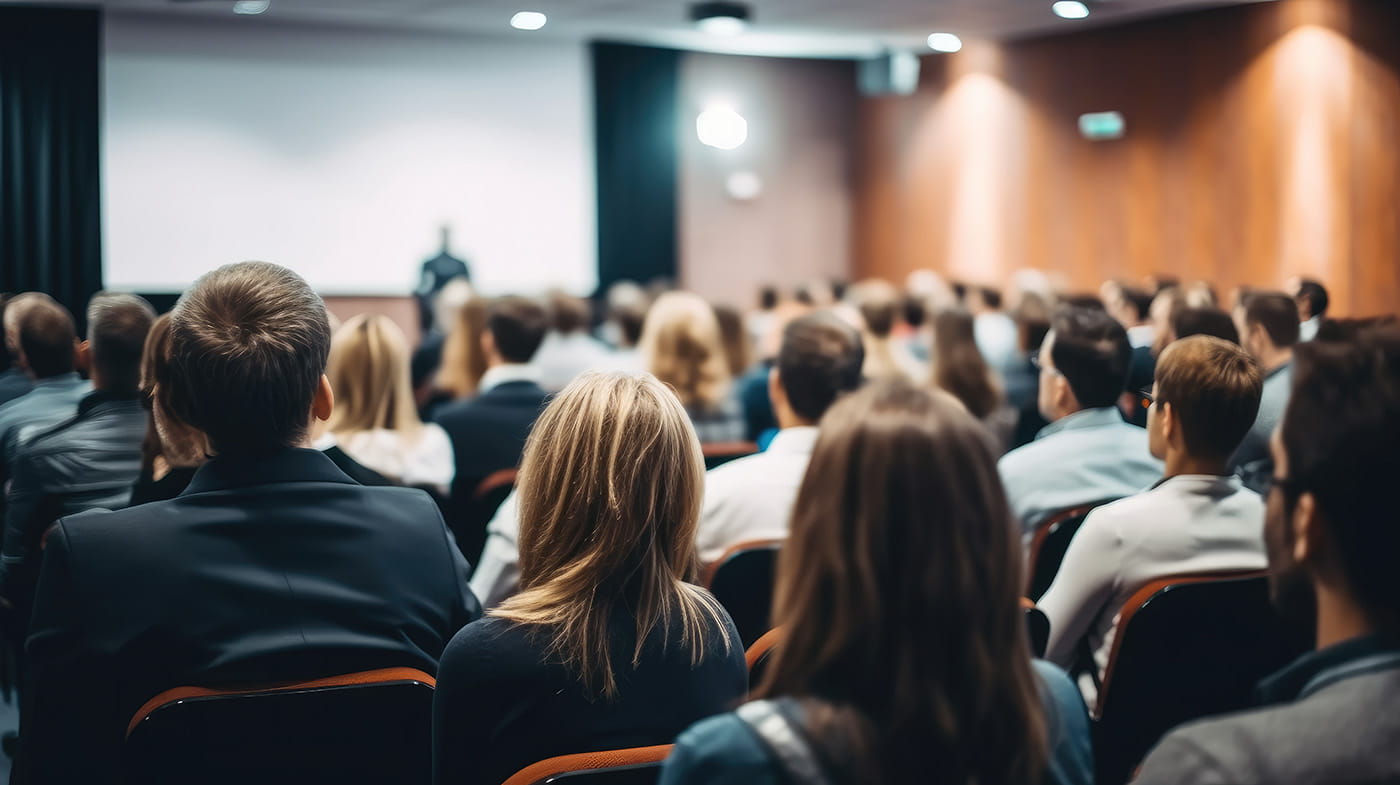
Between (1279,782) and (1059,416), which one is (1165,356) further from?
(1279,782)

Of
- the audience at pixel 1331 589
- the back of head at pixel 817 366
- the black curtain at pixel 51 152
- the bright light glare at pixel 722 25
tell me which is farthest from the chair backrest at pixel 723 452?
the black curtain at pixel 51 152

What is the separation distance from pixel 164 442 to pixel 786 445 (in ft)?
5.23

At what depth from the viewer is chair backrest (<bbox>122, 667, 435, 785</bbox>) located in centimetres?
162

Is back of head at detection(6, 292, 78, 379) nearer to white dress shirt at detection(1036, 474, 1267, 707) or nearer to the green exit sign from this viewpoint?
white dress shirt at detection(1036, 474, 1267, 707)

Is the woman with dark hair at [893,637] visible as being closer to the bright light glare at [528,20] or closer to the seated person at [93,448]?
the seated person at [93,448]

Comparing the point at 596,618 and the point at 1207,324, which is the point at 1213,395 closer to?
the point at 596,618

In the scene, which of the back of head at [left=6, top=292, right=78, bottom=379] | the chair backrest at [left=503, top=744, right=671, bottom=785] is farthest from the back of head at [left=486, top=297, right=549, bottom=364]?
the chair backrest at [left=503, top=744, right=671, bottom=785]

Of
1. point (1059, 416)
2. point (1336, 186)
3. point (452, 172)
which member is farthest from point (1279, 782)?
point (452, 172)

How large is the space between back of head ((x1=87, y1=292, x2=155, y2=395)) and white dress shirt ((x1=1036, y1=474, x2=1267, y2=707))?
2.36 meters

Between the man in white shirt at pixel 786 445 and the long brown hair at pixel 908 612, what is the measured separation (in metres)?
1.92

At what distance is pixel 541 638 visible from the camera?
1.62 m

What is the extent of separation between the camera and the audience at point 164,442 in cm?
220

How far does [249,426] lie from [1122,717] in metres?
1.65

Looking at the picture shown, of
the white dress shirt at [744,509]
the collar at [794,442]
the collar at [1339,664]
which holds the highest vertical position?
the collar at [794,442]
